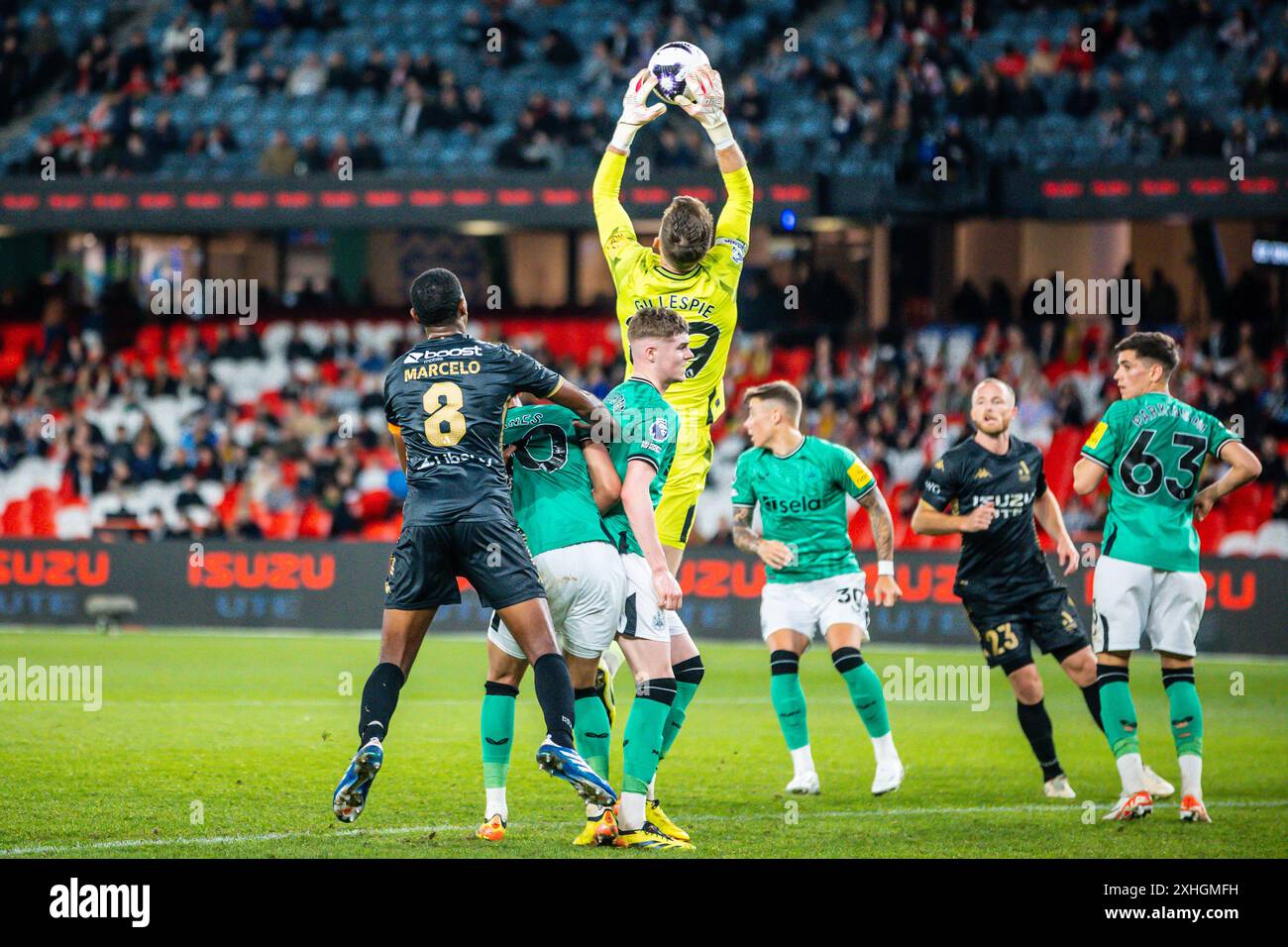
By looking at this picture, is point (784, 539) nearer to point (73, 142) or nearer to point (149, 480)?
point (149, 480)

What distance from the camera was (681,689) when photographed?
26.3 feet

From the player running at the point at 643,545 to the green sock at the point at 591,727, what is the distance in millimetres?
218

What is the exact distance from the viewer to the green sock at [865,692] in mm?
9062

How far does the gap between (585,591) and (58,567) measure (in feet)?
45.9

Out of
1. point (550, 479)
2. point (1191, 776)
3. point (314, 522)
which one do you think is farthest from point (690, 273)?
point (314, 522)

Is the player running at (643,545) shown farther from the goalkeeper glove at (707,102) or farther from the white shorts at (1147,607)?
the white shorts at (1147,607)

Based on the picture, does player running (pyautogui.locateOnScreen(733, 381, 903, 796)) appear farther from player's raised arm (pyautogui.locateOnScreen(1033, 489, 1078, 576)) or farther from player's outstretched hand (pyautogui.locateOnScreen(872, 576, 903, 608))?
player's raised arm (pyautogui.locateOnScreen(1033, 489, 1078, 576))

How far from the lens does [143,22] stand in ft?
96.5

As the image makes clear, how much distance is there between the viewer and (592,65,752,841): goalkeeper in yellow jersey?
808 cm

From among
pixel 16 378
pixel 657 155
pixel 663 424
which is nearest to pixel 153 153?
pixel 16 378

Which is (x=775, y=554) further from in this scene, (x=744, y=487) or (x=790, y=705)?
(x=790, y=705)

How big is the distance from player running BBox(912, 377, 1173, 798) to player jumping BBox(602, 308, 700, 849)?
2091mm

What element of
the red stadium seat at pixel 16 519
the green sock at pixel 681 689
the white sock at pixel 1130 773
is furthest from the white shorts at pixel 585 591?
the red stadium seat at pixel 16 519

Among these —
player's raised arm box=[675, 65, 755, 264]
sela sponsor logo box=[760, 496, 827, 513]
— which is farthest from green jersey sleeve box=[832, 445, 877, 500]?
player's raised arm box=[675, 65, 755, 264]
